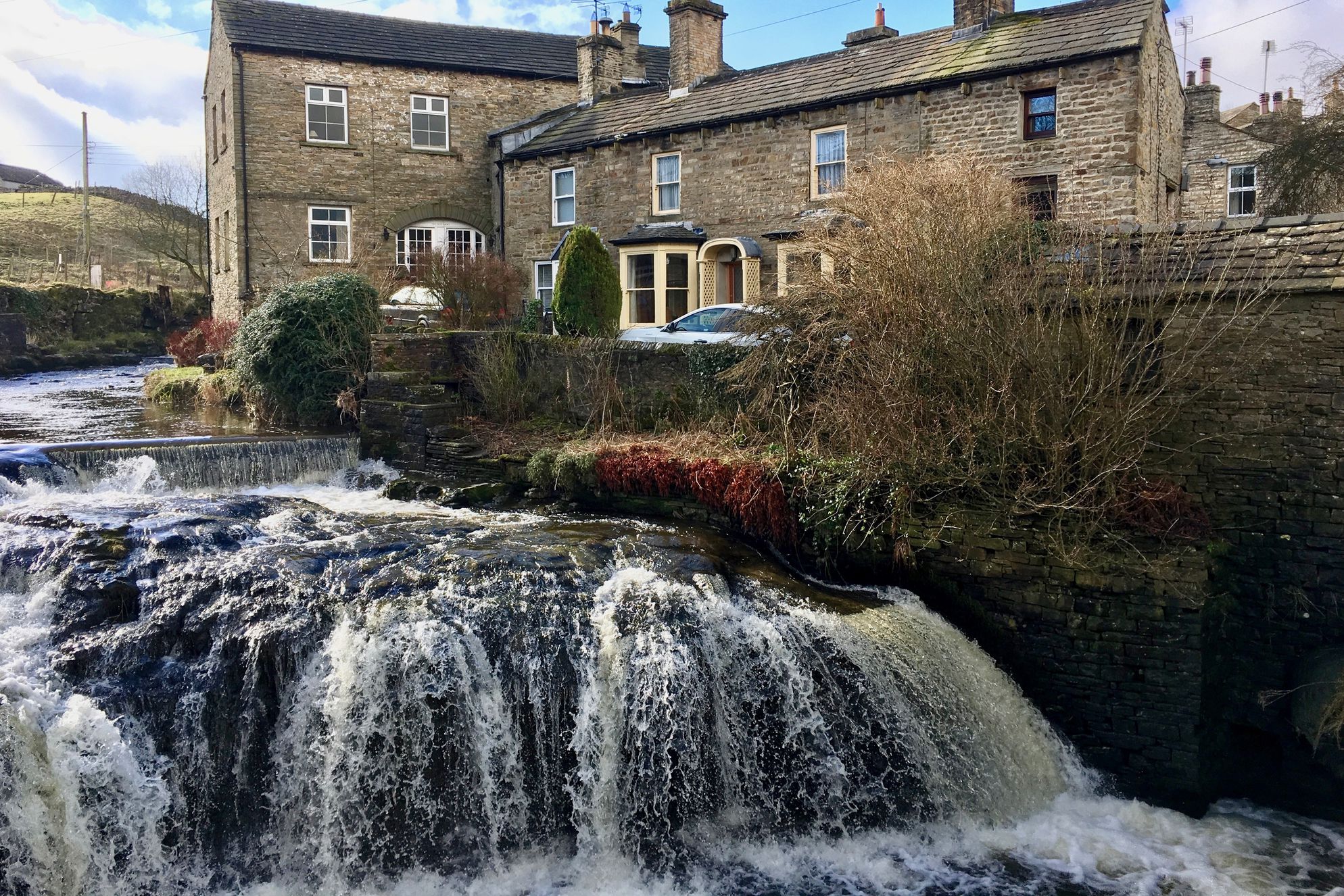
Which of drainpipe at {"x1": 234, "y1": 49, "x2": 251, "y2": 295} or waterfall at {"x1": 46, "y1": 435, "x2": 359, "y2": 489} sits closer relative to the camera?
waterfall at {"x1": 46, "y1": 435, "x2": 359, "y2": 489}

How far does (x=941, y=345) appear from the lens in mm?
10984

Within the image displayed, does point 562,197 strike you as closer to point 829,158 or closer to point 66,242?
point 829,158

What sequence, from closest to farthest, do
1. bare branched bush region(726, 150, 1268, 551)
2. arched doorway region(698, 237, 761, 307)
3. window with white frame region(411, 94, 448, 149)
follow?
bare branched bush region(726, 150, 1268, 551) → arched doorway region(698, 237, 761, 307) → window with white frame region(411, 94, 448, 149)

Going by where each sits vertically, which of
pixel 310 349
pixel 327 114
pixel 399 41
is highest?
pixel 399 41

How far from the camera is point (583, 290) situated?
58.6 feet

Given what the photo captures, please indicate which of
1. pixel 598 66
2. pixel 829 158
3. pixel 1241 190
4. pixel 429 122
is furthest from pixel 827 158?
pixel 429 122

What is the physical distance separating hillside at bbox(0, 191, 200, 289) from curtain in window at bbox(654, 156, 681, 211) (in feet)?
79.9

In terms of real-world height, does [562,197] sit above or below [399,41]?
below

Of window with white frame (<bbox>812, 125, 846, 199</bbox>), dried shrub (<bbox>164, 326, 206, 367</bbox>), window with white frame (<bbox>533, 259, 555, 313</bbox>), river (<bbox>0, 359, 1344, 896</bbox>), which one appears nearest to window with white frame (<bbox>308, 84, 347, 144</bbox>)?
dried shrub (<bbox>164, 326, 206, 367</bbox>)

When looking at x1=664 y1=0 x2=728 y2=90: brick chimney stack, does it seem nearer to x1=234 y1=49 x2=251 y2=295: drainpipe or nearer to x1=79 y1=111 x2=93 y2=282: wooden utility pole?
x1=234 y1=49 x2=251 y2=295: drainpipe

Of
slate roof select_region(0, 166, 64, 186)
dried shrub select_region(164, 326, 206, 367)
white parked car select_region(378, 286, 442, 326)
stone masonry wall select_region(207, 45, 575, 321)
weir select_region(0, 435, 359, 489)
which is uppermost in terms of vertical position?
slate roof select_region(0, 166, 64, 186)

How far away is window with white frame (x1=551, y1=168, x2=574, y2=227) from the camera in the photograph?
26297 millimetres

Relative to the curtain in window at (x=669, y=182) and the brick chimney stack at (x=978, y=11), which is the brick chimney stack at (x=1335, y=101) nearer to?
the brick chimney stack at (x=978, y=11)

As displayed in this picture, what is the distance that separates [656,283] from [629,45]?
9.11 metres
